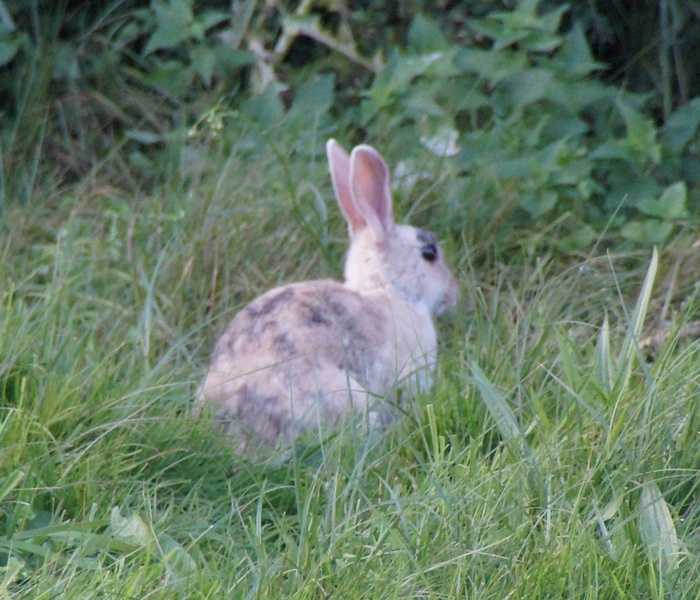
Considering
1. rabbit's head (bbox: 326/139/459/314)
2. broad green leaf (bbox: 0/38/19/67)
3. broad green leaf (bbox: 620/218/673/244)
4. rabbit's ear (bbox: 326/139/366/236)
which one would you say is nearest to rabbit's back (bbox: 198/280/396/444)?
rabbit's head (bbox: 326/139/459/314)

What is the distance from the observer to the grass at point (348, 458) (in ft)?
8.05

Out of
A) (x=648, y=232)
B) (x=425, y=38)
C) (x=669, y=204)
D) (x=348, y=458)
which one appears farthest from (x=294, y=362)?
(x=425, y=38)

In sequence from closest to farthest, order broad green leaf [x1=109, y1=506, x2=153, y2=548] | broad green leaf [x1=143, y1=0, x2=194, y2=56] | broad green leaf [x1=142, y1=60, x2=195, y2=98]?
broad green leaf [x1=109, y1=506, x2=153, y2=548] → broad green leaf [x1=143, y1=0, x2=194, y2=56] → broad green leaf [x1=142, y1=60, x2=195, y2=98]

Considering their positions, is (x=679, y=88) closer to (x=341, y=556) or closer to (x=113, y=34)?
(x=113, y=34)

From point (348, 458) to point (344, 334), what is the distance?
921 millimetres

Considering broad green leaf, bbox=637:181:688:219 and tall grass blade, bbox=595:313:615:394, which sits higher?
tall grass blade, bbox=595:313:615:394

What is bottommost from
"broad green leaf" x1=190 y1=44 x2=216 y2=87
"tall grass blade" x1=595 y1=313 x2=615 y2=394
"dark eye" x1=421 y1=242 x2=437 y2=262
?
"dark eye" x1=421 y1=242 x2=437 y2=262

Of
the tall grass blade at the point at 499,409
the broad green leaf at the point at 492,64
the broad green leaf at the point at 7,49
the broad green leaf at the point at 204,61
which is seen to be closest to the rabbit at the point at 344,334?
the tall grass blade at the point at 499,409

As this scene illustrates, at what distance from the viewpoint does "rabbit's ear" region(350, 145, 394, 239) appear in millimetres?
4316

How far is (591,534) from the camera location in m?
2.51

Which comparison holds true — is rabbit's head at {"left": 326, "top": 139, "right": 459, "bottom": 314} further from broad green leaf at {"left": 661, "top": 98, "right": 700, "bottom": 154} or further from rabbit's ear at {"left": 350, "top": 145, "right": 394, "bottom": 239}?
broad green leaf at {"left": 661, "top": 98, "right": 700, "bottom": 154}

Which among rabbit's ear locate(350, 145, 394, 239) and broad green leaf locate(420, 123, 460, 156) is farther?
broad green leaf locate(420, 123, 460, 156)

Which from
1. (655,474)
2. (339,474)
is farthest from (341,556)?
(655,474)

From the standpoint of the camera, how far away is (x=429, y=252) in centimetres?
451
